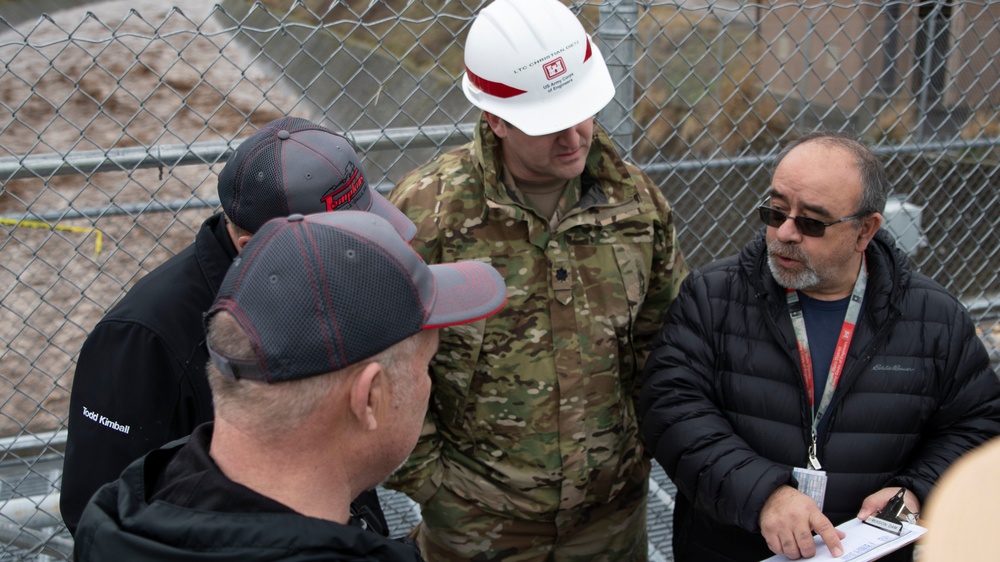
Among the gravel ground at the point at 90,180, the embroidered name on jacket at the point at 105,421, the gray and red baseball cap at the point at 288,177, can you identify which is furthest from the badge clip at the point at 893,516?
the gravel ground at the point at 90,180

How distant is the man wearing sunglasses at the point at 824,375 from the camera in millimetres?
2328

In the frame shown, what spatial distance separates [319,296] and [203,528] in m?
0.38

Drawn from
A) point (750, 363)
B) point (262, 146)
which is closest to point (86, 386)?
point (262, 146)

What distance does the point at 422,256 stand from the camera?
101 inches

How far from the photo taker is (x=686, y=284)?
8.52 ft

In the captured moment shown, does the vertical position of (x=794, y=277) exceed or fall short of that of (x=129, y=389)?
it exceeds it

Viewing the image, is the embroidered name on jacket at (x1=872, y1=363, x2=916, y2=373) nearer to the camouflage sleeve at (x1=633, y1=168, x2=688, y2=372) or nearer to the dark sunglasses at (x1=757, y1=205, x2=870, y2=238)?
the dark sunglasses at (x1=757, y1=205, x2=870, y2=238)

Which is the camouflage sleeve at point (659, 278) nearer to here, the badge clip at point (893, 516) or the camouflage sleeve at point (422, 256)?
the camouflage sleeve at point (422, 256)

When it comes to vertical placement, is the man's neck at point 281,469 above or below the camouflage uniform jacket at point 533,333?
above

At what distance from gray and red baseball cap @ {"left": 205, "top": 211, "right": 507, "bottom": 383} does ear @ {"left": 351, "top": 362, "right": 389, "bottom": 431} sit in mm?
29

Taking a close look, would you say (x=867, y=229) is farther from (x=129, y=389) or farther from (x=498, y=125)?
(x=129, y=389)

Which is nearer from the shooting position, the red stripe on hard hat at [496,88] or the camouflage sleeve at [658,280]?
the red stripe on hard hat at [496,88]

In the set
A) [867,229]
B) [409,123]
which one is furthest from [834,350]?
[409,123]

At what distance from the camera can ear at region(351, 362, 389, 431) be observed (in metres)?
1.38
